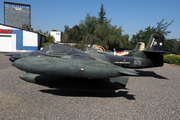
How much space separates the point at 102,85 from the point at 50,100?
6.66 ft

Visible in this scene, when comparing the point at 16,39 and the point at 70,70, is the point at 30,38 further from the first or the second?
the point at 70,70

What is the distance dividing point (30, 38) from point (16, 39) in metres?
3.54

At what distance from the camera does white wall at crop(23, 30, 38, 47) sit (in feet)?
107

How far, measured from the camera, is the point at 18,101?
161 inches

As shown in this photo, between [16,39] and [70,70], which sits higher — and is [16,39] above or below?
above

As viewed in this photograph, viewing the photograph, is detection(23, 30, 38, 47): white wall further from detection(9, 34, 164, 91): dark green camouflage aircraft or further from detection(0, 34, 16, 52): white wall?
detection(9, 34, 164, 91): dark green camouflage aircraft

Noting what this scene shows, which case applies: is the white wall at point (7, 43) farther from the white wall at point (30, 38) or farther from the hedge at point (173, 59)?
the hedge at point (173, 59)

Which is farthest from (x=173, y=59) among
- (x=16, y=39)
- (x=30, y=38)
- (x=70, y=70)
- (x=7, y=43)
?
(x=7, y=43)

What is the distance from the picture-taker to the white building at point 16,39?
3228 centimetres

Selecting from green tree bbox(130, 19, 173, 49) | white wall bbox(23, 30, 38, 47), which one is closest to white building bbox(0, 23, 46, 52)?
white wall bbox(23, 30, 38, 47)

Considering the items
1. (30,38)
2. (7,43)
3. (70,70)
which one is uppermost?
(30,38)

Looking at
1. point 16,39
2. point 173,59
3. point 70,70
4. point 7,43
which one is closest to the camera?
point 70,70

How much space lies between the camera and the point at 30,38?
32.8 m

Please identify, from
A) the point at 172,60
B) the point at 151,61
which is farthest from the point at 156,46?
the point at 172,60
